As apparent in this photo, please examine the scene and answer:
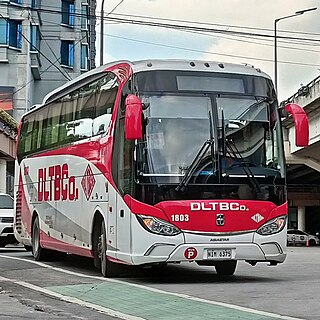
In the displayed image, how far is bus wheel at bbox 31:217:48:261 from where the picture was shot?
808 inches

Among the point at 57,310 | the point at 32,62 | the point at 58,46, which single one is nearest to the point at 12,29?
the point at 32,62

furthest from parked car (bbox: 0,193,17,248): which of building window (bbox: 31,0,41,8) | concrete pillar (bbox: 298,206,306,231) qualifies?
concrete pillar (bbox: 298,206,306,231)

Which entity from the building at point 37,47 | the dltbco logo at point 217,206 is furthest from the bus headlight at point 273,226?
the building at point 37,47

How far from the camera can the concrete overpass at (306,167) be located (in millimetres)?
36500

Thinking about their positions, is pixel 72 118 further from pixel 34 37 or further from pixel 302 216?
pixel 302 216

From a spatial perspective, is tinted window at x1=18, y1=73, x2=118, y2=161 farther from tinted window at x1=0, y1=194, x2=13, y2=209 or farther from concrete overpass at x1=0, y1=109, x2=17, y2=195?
concrete overpass at x1=0, y1=109, x2=17, y2=195

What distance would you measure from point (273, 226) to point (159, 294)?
2.67 meters

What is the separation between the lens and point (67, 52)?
209 feet

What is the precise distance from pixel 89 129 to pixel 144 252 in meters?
3.54

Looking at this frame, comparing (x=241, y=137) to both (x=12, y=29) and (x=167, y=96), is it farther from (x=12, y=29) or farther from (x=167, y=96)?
(x=12, y=29)

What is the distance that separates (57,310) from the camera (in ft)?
36.0

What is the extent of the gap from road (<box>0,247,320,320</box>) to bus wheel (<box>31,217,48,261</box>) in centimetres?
224

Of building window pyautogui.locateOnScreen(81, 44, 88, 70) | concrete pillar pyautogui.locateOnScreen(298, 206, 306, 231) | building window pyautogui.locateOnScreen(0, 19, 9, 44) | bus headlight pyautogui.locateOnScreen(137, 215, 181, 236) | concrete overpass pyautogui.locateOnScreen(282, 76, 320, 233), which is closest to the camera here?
bus headlight pyautogui.locateOnScreen(137, 215, 181, 236)

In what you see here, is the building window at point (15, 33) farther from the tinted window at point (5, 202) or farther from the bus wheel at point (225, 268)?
the bus wheel at point (225, 268)
